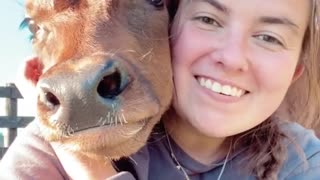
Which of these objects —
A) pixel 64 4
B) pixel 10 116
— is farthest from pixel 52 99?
pixel 10 116

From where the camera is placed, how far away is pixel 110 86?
1.59 metres

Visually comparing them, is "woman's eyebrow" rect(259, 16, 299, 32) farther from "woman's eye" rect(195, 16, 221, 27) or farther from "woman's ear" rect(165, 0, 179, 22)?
"woman's ear" rect(165, 0, 179, 22)

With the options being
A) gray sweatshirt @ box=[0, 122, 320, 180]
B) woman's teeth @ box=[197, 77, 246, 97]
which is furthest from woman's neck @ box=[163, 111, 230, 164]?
woman's teeth @ box=[197, 77, 246, 97]

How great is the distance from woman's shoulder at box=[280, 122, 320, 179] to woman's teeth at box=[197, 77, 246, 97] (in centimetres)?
37

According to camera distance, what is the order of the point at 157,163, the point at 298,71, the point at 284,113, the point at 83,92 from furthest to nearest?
the point at 284,113 → the point at 298,71 → the point at 157,163 → the point at 83,92

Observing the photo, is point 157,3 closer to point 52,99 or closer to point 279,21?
point 279,21

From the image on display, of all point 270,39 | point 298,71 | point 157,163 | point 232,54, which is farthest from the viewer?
point 298,71

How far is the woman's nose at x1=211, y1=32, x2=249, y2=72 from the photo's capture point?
6.36 feet

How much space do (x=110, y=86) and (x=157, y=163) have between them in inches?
25.5

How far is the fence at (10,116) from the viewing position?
6.86 m

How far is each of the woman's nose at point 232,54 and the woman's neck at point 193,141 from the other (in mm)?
303

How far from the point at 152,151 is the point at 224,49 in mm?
449

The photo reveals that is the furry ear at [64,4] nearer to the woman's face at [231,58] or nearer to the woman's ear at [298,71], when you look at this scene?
the woman's face at [231,58]

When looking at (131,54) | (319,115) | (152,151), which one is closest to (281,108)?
(319,115)
